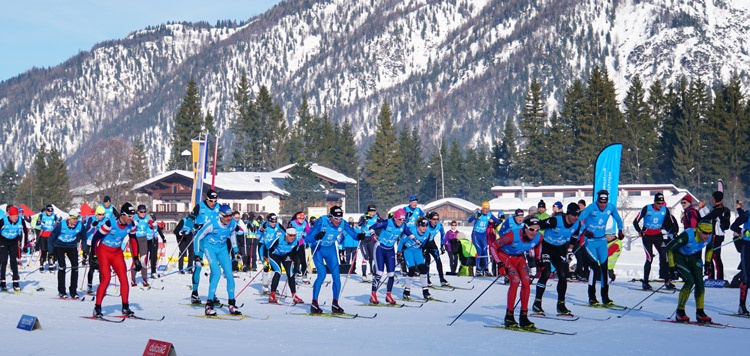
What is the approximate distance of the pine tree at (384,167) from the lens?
10188 centimetres

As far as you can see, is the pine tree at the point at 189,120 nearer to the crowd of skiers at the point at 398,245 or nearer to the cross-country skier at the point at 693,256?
the crowd of skiers at the point at 398,245

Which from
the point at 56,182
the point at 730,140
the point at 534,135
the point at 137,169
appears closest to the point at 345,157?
the point at 137,169

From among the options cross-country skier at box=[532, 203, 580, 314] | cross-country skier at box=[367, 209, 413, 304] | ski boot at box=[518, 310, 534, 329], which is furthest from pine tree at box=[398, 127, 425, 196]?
ski boot at box=[518, 310, 534, 329]

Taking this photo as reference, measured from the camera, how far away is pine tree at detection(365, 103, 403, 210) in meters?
102

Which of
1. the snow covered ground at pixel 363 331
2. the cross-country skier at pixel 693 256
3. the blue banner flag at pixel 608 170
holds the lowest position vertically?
the snow covered ground at pixel 363 331

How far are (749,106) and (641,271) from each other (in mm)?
62225

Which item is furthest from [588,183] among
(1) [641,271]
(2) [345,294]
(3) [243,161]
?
(2) [345,294]

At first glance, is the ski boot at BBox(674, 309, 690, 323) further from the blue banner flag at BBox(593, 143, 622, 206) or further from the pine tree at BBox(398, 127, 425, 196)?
the pine tree at BBox(398, 127, 425, 196)

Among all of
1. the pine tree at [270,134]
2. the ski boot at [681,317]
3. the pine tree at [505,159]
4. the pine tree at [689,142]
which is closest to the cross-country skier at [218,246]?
the ski boot at [681,317]

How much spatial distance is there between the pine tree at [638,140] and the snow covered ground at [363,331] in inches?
2980

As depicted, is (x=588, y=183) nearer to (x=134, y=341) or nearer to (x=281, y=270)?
(x=281, y=270)

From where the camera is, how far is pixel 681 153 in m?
88.1

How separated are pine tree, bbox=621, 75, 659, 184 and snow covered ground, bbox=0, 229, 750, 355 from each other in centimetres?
7570

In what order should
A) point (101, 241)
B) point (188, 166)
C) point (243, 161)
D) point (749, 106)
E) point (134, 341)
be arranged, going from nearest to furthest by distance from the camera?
point (134, 341) < point (101, 241) < point (749, 106) < point (188, 166) < point (243, 161)
